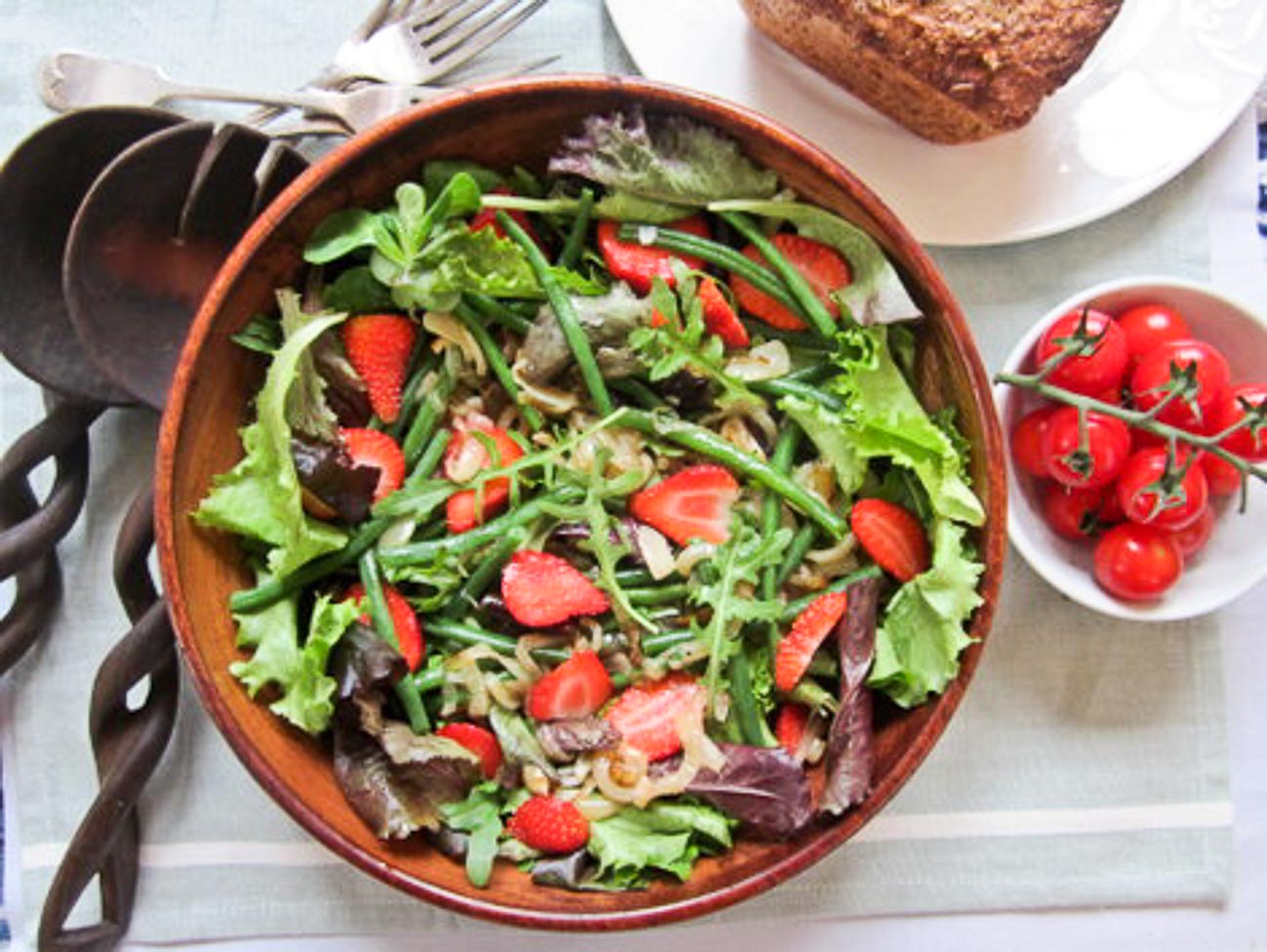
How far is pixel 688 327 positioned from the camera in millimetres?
1696

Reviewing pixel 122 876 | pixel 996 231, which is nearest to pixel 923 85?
pixel 996 231

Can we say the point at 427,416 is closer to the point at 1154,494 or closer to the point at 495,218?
the point at 495,218

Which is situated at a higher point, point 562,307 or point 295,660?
point 562,307

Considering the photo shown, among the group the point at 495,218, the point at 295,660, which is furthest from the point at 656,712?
the point at 495,218

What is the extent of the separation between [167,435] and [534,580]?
1.57ft

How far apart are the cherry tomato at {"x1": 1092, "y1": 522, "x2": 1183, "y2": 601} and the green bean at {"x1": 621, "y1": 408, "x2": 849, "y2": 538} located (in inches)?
15.1

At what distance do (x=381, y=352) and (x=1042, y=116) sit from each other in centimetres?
98

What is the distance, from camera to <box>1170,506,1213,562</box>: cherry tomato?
1.85 metres

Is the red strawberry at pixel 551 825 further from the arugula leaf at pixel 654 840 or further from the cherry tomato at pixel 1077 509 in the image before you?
the cherry tomato at pixel 1077 509

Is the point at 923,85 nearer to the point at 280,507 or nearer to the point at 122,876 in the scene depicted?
the point at 280,507

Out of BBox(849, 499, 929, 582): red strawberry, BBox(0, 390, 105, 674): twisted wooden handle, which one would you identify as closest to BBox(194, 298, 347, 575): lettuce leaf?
BBox(0, 390, 105, 674): twisted wooden handle

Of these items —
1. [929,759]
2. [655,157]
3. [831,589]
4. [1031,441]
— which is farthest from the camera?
[929,759]

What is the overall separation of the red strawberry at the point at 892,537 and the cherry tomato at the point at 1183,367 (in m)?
0.37

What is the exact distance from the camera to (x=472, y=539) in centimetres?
174
